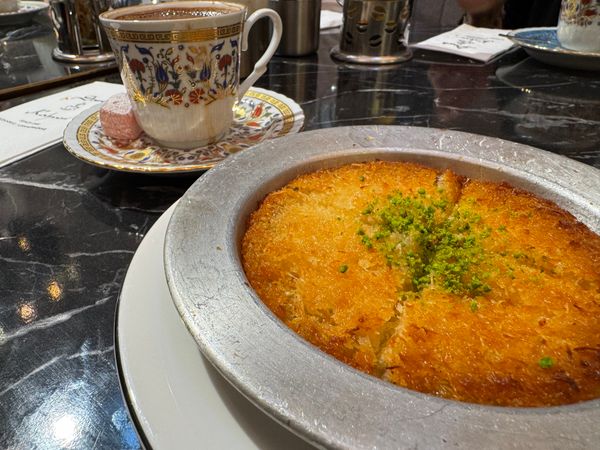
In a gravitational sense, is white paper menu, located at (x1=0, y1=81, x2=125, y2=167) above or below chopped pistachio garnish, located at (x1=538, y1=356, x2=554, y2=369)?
below

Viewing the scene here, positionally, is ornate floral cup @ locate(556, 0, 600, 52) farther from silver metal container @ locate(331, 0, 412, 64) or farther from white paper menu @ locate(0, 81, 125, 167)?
white paper menu @ locate(0, 81, 125, 167)

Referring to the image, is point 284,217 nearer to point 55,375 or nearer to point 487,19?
point 55,375

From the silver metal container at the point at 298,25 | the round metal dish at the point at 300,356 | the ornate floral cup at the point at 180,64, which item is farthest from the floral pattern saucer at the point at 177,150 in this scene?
the silver metal container at the point at 298,25

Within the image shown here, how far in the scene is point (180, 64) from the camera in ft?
3.58

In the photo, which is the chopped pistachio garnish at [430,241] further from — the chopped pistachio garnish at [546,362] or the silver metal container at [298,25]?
the silver metal container at [298,25]

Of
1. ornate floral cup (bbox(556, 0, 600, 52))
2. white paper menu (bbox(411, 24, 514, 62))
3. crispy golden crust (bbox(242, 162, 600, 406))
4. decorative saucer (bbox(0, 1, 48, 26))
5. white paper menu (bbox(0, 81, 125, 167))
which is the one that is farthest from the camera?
decorative saucer (bbox(0, 1, 48, 26))

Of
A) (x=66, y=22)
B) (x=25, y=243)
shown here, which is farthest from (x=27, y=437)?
(x=66, y=22)

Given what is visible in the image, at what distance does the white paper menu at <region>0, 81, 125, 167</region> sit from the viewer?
4.26 feet

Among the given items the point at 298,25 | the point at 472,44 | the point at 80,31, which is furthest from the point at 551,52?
the point at 80,31

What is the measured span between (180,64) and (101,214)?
1.34 feet

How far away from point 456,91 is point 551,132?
508mm

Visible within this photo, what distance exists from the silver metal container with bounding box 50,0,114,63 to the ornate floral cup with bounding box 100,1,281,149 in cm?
106

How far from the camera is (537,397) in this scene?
0.52 metres

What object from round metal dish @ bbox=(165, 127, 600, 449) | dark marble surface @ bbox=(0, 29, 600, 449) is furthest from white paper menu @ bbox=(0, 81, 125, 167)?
round metal dish @ bbox=(165, 127, 600, 449)
